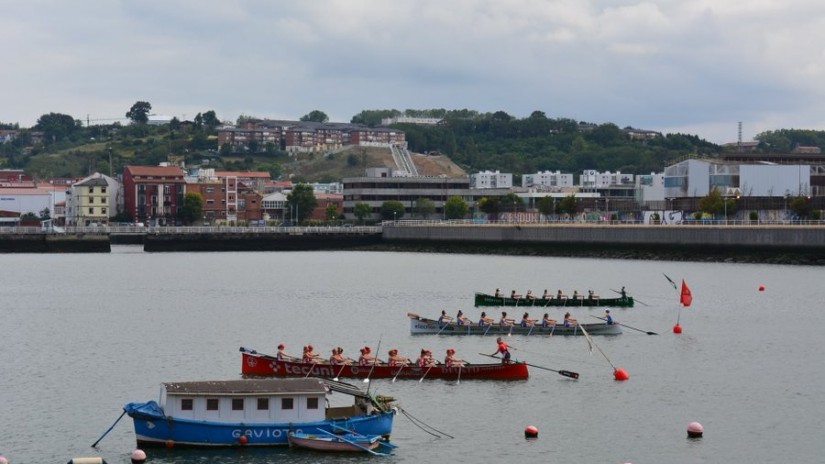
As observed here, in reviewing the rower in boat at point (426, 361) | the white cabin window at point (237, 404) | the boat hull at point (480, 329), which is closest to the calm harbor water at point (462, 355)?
the boat hull at point (480, 329)

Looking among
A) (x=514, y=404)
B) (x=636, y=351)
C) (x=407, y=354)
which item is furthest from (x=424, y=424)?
(x=636, y=351)

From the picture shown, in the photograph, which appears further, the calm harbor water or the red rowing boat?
the red rowing boat

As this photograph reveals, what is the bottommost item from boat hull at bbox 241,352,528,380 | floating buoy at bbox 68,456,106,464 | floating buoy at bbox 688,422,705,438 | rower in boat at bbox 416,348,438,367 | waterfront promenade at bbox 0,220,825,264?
floating buoy at bbox 688,422,705,438

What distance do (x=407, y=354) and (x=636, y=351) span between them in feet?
41.4

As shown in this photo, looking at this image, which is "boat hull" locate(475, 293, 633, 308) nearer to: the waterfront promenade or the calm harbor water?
the calm harbor water

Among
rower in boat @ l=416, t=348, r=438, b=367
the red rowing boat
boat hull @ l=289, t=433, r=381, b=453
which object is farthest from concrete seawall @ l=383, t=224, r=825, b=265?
boat hull @ l=289, t=433, r=381, b=453

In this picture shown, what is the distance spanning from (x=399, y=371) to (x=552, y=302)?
36.7 metres

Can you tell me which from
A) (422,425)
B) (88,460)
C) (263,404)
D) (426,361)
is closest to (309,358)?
(426,361)

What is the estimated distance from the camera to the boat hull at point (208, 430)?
4434 cm

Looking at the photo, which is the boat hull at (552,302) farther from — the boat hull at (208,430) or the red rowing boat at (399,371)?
the boat hull at (208,430)

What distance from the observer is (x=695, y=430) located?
4750cm

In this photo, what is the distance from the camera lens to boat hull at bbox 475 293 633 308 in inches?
3568

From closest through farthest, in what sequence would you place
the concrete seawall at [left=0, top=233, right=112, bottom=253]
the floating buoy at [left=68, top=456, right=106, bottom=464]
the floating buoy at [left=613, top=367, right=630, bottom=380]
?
the floating buoy at [left=68, top=456, right=106, bottom=464], the floating buoy at [left=613, top=367, right=630, bottom=380], the concrete seawall at [left=0, top=233, right=112, bottom=253]

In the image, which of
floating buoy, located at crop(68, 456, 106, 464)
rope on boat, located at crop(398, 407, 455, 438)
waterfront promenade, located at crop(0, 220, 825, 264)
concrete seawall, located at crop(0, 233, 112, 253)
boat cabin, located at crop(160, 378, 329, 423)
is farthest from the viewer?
concrete seawall, located at crop(0, 233, 112, 253)
